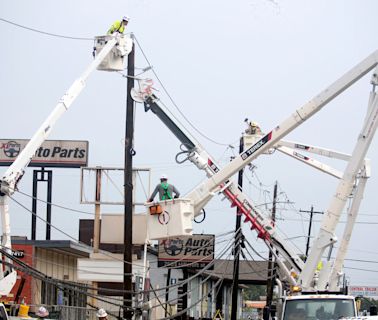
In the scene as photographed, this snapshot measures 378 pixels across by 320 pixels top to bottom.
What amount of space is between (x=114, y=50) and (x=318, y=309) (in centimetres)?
1250

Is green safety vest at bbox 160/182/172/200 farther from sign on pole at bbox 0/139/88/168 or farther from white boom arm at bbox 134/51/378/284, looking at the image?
sign on pole at bbox 0/139/88/168

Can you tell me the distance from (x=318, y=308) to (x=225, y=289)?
200 ft

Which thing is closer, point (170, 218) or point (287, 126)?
point (287, 126)

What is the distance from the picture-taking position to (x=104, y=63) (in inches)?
1219

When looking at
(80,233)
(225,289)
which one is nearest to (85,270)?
(80,233)

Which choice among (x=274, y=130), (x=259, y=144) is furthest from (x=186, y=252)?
(x=274, y=130)

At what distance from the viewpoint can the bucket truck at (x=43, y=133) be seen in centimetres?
2591

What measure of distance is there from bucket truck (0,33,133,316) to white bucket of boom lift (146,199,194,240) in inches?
153

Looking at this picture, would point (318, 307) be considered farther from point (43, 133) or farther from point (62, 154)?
point (62, 154)

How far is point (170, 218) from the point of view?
2852 centimetres

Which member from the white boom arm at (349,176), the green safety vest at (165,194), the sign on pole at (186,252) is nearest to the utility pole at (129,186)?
the green safety vest at (165,194)

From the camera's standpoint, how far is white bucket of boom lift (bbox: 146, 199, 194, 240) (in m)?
28.3

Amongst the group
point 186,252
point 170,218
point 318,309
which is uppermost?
point 186,252

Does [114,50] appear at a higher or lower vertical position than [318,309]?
higher
